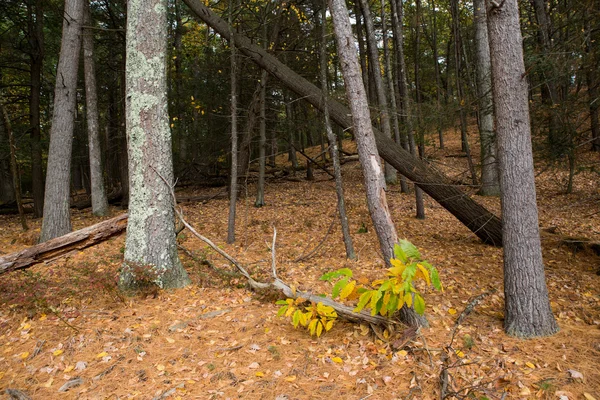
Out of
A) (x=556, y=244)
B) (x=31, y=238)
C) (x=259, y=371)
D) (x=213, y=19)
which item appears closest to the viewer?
(x=259, y=371)

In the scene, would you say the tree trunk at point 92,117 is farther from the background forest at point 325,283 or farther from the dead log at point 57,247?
the dead log at point 57,247

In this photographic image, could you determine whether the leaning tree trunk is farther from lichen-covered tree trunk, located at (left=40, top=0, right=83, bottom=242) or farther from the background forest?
lichen-covered tree trunk, located at (left=40, top=0, right=83, bottom=242)

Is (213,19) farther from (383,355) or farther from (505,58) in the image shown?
(383,355)

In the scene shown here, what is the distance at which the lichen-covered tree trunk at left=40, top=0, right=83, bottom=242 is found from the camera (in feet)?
25.9

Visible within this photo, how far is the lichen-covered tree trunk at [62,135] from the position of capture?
790 cm

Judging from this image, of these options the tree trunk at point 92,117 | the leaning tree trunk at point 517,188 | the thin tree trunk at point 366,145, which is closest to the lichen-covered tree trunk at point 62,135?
the tree trunk at point 92,117

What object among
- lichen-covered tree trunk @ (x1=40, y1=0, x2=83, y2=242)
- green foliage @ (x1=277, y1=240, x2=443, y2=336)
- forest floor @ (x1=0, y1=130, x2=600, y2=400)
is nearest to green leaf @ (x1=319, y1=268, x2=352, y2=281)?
green foliage @ (x1=277, y1=240, x2=443, y2=336)

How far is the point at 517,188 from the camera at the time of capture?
13.4 feet

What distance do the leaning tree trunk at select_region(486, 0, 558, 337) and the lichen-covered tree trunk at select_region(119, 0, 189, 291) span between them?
4.30 meters

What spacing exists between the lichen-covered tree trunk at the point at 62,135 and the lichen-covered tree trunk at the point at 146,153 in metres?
3.65

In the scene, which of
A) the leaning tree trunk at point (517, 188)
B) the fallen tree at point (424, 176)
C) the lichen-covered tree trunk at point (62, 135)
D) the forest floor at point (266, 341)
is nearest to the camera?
the forest floor at point (266, 341)

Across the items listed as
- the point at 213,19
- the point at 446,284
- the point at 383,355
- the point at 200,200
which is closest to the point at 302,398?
the point at 383,355

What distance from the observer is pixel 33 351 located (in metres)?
3.93

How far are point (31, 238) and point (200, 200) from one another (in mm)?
5137
